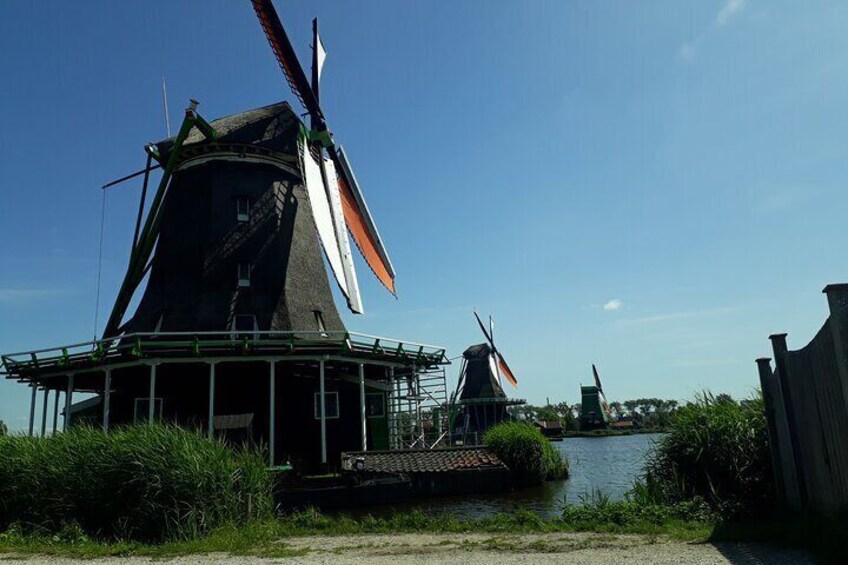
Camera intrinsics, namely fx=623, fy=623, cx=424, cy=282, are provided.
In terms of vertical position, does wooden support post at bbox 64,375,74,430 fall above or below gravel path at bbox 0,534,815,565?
above

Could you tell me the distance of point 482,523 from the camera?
32.6ft

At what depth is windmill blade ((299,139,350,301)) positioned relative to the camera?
20.0m

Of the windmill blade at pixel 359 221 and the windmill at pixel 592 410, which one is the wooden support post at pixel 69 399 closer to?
the windmill blade at pixel 359 221

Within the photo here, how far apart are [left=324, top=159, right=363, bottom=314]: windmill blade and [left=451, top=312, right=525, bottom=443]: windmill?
30757mm

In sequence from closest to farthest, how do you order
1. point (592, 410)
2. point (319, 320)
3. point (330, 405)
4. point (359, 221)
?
point (330, 405) → point (319, 320) → point (359, 221) → point (592, 410)

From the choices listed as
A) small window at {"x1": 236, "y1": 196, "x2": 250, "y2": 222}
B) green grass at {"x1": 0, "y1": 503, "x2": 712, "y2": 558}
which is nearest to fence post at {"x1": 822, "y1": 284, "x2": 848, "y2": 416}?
green grass at {"x1": 0, "y1": 503, "x2": 712, "y2": 558}

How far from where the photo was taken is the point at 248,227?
71.6 ft

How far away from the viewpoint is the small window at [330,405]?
20.4 meters

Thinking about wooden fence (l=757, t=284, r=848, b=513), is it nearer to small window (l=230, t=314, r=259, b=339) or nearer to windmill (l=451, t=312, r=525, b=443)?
small window (l=230, t=314, r=259, b=339)

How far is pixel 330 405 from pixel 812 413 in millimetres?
15547

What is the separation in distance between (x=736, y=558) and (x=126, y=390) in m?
18.8

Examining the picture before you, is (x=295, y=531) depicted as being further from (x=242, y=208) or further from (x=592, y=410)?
(x=592, y=410)

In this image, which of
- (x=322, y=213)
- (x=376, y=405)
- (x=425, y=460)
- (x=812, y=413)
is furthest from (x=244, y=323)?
(x=812, y=413)

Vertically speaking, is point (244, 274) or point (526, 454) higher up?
point (244, 274)
